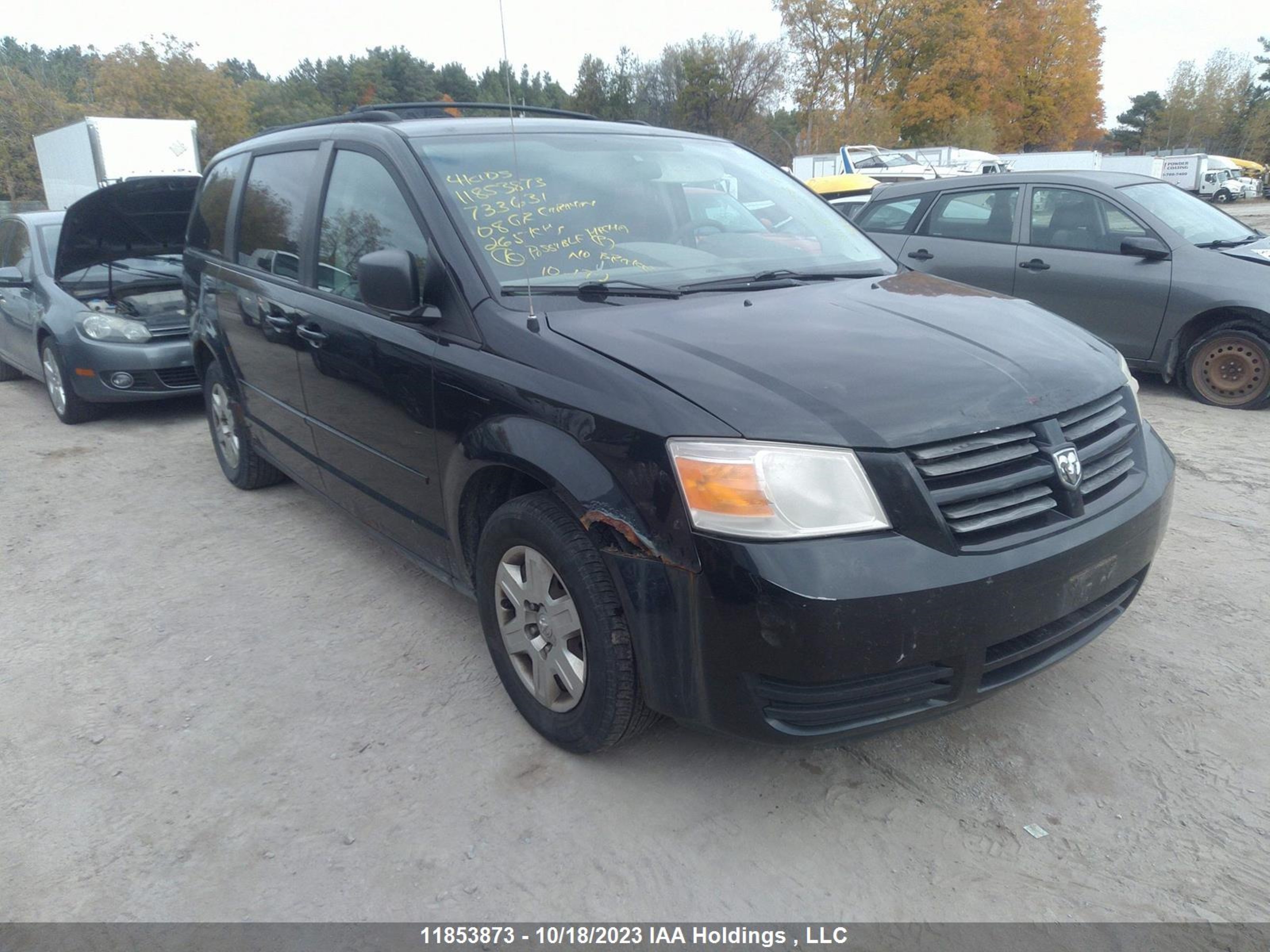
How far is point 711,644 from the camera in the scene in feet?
7.19

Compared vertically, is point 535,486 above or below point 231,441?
above

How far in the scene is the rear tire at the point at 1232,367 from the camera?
6207mm

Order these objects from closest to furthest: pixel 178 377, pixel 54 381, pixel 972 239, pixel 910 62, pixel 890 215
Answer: pixel 178 377 → pixel 54 381 → pixel 972 239 → pixel 890 215 → pixel 910 62

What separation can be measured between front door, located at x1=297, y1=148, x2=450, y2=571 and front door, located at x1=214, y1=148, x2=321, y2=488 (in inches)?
7.0

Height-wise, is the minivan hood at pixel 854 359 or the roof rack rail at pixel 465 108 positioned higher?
the roof rack rail at pixel 465 108

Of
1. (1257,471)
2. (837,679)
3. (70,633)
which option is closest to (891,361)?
(837,679)

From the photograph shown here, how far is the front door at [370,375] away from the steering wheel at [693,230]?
0.90m

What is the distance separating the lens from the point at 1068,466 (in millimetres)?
Answer: 2400

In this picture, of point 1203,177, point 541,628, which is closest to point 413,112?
point 541,628

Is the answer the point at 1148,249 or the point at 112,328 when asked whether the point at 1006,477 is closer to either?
the point at 1148,249

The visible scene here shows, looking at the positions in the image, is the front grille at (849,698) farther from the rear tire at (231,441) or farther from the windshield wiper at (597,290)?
the rear tire at (231,441)

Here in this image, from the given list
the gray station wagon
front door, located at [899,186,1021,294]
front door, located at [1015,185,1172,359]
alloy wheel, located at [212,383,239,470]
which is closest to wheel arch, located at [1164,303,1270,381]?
the gray station wagon

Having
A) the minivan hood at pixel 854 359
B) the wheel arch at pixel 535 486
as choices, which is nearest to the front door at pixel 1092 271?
the minivan hood at pixel 854 359
